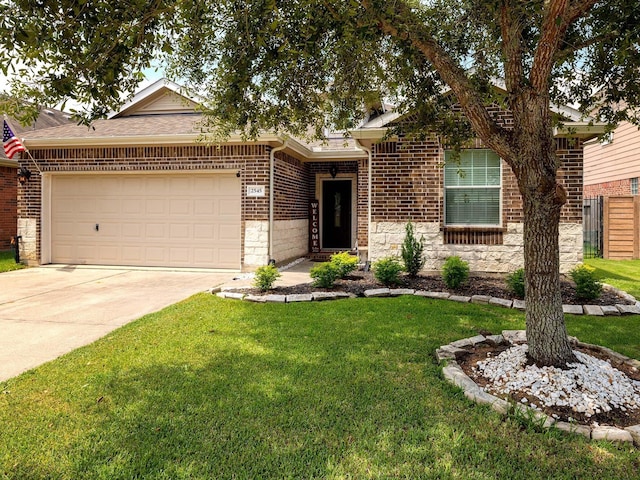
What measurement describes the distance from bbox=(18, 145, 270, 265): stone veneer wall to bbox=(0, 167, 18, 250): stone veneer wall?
11.0ft

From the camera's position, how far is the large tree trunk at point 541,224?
12.3 feet

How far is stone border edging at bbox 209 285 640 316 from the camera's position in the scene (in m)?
6.40

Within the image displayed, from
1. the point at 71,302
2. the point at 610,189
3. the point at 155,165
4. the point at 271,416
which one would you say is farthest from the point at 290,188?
the point at 610,189

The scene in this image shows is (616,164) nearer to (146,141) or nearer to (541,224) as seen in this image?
(541,224)

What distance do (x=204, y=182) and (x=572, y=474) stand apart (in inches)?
375

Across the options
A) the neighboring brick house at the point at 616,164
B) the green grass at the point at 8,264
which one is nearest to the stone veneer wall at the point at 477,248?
the neighboring brick house at the point at 616,164

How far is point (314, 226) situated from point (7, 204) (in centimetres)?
956

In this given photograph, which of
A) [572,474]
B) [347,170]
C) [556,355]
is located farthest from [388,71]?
[347,170]

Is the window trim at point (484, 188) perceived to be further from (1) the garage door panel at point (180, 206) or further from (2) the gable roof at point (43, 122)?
(2) the gable roof at point (43, 122)

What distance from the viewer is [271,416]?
3.26 meters

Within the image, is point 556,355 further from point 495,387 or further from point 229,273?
point 229,273

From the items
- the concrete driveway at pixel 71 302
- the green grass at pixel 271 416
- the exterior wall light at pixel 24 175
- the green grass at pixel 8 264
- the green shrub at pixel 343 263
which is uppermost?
the exterior wall light at pixel 24 175

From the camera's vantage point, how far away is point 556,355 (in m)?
3.89

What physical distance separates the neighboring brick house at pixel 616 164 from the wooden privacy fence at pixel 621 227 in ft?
6.59
